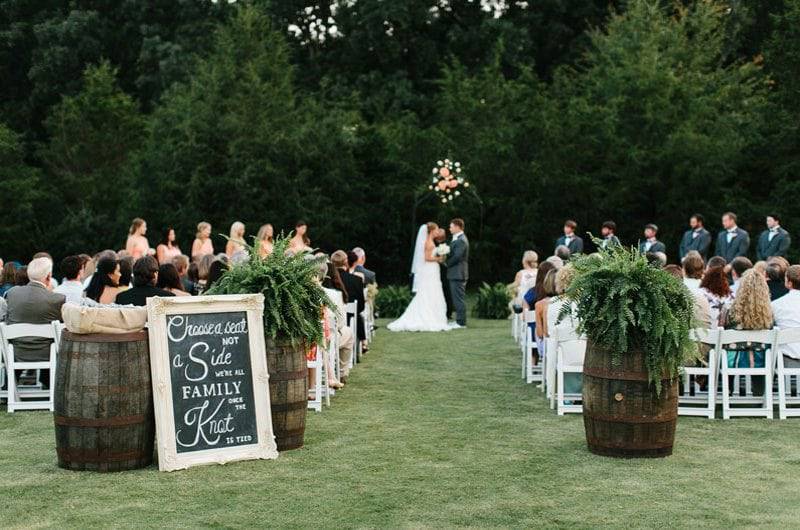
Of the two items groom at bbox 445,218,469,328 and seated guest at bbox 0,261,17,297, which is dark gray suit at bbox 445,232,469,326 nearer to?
groom at bbox 445,218,469,328

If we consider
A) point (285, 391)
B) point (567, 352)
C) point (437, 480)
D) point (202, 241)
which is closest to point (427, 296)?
point (202, 241)

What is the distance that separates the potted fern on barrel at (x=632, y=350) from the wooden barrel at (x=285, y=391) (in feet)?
6.95

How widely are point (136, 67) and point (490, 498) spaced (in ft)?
108

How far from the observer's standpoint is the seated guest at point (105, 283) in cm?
986

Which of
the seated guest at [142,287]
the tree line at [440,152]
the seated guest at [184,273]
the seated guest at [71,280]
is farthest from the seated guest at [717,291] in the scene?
the tree line at [440,152]

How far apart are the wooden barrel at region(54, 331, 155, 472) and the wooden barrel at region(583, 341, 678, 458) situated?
3148mm

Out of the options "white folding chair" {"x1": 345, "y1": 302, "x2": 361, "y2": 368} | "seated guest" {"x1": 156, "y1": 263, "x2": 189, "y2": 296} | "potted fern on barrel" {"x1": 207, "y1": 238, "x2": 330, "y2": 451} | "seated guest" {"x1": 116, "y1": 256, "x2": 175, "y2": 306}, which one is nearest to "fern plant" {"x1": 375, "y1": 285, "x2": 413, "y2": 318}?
"white folding chair" {"x1": 345, "y1": 302, "x2": 361, "y2": 368}

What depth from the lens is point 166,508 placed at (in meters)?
6.13

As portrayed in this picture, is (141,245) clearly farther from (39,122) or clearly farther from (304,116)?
(39,122)

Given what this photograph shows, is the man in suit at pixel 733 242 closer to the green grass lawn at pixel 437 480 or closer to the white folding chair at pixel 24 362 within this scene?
the green grass lawn at pixel 437 480

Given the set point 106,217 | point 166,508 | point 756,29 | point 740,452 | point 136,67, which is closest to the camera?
point 166,508

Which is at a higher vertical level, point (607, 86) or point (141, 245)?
point (607, 86)

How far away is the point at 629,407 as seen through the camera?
742 cm

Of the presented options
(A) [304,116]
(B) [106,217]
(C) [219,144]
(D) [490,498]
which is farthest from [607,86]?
(D) [490,498]
